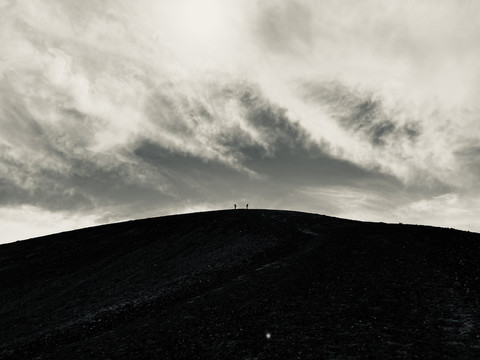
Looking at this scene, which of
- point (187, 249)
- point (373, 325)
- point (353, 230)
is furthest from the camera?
point (187, 249)

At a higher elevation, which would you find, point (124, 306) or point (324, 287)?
point (324, 287)

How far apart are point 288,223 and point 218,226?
11163 millimetres

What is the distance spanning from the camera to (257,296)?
2523 centimetres

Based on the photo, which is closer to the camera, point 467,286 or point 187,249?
point 467,286

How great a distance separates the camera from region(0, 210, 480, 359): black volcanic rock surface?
17.7 metres

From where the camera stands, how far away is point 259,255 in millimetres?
38594

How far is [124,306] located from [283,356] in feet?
58.4

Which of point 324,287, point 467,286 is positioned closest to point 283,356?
point 324,287

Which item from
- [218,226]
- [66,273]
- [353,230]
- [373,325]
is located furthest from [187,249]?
[373,325]

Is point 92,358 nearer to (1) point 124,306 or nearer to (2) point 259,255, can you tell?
(1) point 124,306

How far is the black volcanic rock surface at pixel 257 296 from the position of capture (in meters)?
17.7

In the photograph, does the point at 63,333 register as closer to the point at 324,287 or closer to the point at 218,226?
the point at 324,287

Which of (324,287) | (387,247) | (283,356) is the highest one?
(387,247)

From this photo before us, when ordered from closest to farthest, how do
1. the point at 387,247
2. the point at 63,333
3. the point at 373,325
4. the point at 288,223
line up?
the point at 373,325
the point at 63,333
the point at 387,247
the point at 288,223
